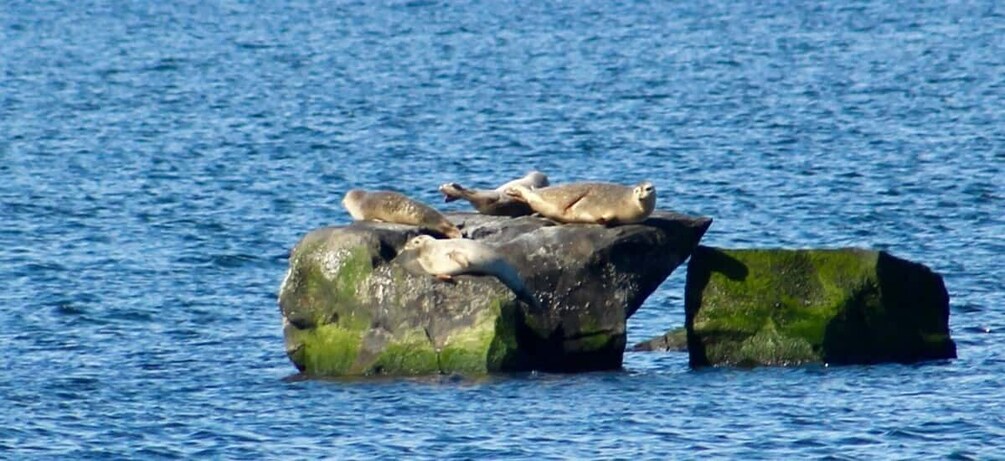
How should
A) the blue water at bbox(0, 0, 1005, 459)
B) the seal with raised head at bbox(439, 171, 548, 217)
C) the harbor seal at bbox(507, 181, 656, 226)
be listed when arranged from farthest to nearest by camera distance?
the seal with raised head at bbox(439, 171, 548, 217) → the harbor seal at bbox(507, 181, 656, 226) → the blue water at bbox(0, 0, 1005, 459)

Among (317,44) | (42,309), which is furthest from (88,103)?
(42,309)

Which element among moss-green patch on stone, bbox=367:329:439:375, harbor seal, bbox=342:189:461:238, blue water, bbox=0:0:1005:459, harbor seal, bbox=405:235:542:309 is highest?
harbor seal, bbox=342:189:461:238

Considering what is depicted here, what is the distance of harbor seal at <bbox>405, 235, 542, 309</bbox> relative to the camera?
15992mm

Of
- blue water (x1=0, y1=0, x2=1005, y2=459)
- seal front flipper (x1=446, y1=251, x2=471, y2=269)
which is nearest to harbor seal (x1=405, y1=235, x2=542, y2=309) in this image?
seal front flipper (x1=446, y1=251, x2=471, y2=269)

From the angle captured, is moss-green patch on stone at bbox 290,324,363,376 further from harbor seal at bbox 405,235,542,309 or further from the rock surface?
harbor seal at bbox 405,235,542,309

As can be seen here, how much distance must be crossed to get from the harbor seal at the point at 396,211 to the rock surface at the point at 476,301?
29cm

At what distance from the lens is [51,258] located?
23984 millimetres

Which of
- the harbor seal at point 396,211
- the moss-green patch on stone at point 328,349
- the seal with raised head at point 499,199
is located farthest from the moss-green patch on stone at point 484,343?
the seal with raised head at point 499,199

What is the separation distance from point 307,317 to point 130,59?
38638 millimetres

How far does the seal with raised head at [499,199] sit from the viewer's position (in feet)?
57.3

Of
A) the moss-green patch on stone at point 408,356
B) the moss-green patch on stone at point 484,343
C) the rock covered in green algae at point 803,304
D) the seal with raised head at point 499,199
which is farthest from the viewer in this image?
the seal with raised head at point 499,199

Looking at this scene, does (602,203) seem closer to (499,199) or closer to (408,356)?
(499,199)

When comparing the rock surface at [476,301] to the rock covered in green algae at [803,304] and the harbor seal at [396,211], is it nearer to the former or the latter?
the harbor seal at [396,211]

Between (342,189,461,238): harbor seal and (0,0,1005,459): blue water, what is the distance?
1411mm
